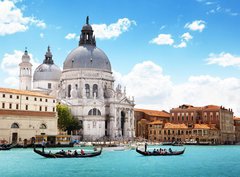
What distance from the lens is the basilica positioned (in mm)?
86312

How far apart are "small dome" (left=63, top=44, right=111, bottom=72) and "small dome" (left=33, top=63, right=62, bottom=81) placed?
6.14 meters

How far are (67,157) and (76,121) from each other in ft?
130

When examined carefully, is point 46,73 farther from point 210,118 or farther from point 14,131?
point 14,131

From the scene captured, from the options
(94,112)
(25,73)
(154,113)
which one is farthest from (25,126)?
(154,113)

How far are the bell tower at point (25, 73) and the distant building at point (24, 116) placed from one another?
Answer: 102ft

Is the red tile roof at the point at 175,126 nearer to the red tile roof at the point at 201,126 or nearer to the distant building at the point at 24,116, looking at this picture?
the red tile roof at the point at 201,126

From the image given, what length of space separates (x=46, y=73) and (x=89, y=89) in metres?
13.8

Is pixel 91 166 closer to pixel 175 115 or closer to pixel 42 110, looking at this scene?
pixel 42 110

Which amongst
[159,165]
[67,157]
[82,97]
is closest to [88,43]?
[82,97]

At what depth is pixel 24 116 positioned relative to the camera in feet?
206

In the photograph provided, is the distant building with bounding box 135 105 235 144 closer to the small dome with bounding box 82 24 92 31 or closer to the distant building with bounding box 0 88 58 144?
the small dome with bounding box 82 24 92 31

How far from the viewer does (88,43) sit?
95125 mm

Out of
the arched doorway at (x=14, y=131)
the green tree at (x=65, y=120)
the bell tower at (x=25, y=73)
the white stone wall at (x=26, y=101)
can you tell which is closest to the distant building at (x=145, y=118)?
the bell tower at (x=25, y=73)

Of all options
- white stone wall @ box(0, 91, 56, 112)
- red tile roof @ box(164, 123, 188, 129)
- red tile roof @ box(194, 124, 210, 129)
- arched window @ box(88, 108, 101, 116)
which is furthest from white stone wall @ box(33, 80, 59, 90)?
red tile roof @ box(194, 124, 210, 129)
